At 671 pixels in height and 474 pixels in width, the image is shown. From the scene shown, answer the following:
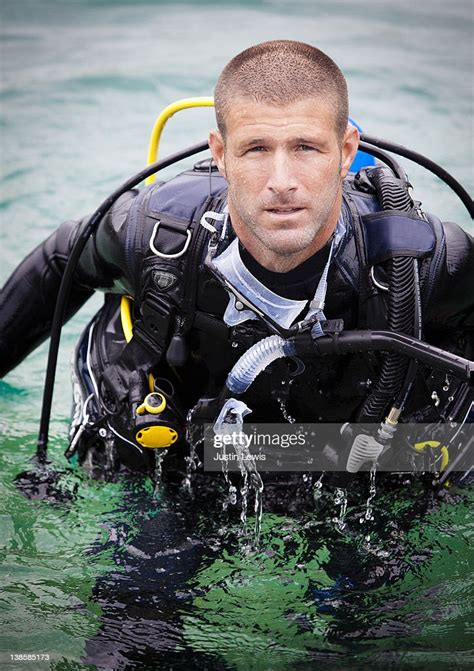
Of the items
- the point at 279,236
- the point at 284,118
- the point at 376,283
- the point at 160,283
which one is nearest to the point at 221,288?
the point at 160,283

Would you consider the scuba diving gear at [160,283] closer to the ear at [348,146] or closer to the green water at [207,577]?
the ear at [348,146]

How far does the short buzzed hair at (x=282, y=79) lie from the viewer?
99.0 inches

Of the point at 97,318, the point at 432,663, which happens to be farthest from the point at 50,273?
the point at 432,663

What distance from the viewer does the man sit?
8.32 ft

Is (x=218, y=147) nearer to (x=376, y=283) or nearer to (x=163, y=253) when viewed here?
(x=163, y=253)

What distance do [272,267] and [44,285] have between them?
36.7 inches

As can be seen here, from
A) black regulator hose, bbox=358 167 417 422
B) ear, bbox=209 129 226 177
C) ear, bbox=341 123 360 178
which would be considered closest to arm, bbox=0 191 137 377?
ear, bbox=209 129 226 177

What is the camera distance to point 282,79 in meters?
2.52

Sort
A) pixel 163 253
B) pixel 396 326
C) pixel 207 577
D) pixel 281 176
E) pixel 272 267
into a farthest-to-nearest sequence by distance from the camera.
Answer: pixel 207 577 → pixel 163 253 → pixel 272 267 → pixel 396 326 → pixel 281 176

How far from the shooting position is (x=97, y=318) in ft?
11.4

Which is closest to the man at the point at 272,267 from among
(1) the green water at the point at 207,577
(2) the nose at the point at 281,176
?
(2) the nose at the point at 281,176

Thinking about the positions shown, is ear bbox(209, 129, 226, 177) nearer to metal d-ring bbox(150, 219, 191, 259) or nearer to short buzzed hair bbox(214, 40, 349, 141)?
short buzzed hair bbox(214, 40, 349, 141)

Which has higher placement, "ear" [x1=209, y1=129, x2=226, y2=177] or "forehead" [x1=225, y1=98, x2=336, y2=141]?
"forehead" [x1=225, y1=98, x2=336, y2=141]

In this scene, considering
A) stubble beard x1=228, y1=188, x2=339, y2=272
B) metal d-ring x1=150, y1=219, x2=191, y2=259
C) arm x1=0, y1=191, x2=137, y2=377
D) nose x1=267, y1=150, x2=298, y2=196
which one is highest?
nose x1=267, y1=150, x2=298, y2=196
